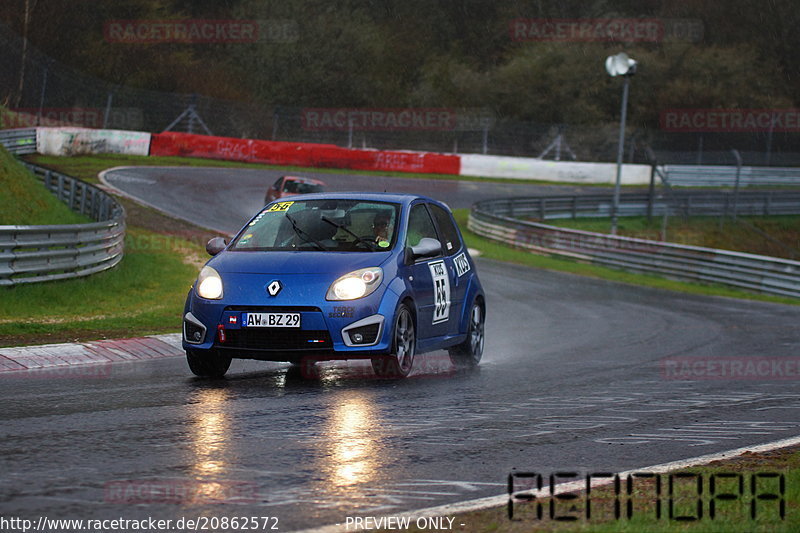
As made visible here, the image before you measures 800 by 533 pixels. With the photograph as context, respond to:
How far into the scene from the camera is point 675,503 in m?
5.19

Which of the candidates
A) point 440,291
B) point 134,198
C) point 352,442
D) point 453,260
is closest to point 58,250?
point 453,260

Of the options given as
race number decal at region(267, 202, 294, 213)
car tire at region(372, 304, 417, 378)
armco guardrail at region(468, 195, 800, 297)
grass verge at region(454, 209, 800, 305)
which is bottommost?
grass verge at region(454, 209, 800, 305)

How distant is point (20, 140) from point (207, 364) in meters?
34.7

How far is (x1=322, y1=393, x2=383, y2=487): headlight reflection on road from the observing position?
5656 millimetres

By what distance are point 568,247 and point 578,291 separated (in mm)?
8706

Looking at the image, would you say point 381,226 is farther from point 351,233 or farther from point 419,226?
point 419,226

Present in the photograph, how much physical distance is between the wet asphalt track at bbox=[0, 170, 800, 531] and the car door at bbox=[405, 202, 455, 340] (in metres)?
0.46

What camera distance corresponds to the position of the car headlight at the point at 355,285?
916 cm

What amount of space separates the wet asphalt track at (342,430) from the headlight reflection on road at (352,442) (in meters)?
0.02

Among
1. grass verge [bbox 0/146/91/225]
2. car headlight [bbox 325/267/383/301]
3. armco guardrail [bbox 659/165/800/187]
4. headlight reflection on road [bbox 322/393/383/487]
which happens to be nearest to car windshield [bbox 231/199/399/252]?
car headlight [bbox 325/267/383/301]

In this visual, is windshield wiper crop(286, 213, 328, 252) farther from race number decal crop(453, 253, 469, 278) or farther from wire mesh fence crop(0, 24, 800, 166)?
wire mesh fence crop(0, 24, 800, 166)

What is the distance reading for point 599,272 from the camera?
29422 millimetres

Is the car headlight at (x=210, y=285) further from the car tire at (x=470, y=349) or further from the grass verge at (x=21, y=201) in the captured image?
the grass verge at (x=21, y=201)

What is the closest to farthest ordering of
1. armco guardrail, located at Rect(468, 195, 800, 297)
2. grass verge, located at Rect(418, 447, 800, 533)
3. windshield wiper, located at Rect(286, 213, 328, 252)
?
grass verge, located at Rect(418, 447, 800, 533) → windshield wiper, located at Rect(286, 213, 328, 252) → armco guardrail, located at Rect(468, 195, 800, 297)
